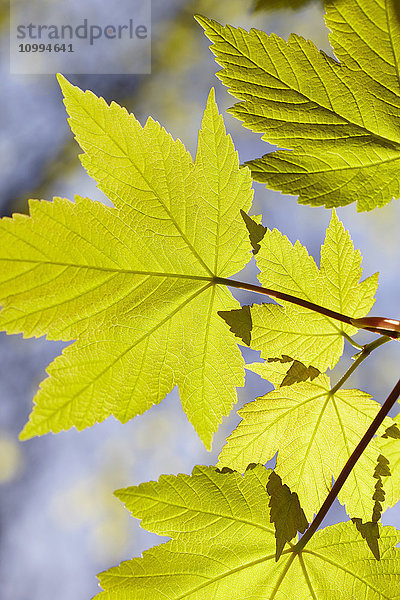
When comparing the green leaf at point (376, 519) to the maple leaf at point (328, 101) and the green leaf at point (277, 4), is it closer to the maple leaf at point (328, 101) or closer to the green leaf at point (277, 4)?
the maple leaf at point (328, 101)

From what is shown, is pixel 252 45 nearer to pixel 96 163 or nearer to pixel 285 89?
pixel 285 89

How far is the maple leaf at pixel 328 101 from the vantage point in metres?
0.38

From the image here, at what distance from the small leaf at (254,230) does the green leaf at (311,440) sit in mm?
105

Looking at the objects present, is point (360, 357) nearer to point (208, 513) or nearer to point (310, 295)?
point (310, 295)

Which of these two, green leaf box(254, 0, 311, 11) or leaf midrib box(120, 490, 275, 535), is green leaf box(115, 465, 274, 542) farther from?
green leaf box(254, 0, 311, 11)

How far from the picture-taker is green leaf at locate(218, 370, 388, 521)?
1.43 feet

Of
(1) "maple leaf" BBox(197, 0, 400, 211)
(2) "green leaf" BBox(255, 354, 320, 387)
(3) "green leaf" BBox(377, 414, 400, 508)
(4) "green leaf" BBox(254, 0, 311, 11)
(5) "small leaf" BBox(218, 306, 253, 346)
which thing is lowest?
(3) "green leaf" BBox(377, 414, 400, 508)

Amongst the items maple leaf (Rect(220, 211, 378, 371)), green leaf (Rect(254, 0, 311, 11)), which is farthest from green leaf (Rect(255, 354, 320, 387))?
green leaf (Rect(254, 0, 311, 11))

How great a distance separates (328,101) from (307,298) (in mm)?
159

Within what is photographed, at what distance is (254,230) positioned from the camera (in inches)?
17.0

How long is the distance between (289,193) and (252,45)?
0.36ft

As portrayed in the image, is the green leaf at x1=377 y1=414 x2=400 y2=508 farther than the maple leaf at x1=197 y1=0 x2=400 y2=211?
Yes

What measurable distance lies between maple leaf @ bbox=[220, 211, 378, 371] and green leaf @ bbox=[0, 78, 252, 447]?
0.10 feet

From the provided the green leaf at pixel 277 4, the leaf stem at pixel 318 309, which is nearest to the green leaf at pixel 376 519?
the leaf stem at pixel 318 309
